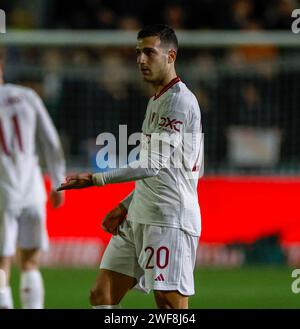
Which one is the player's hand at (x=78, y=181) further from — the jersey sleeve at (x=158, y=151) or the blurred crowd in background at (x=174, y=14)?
the blurred crowd in background at (x=174, y=14)

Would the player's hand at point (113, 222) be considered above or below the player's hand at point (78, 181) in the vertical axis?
below

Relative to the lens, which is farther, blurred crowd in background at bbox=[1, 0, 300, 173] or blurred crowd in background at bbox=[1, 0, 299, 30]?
blurred crowd in background at bbox=[1, 0, 299, 30]

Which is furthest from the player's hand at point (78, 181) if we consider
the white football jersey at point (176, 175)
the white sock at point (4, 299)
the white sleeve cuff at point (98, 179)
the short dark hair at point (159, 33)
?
the white sock at point (4, 299)

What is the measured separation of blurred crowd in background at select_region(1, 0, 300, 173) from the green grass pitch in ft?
4.94

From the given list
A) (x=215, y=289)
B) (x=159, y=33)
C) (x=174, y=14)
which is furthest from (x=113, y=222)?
(x=174, y=14)

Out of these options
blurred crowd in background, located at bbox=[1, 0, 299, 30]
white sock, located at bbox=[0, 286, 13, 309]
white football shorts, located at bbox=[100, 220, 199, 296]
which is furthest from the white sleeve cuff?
blurred crowd in background, located at bbox=[1, 0, 299, 30]

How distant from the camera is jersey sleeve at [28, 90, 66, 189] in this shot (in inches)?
341

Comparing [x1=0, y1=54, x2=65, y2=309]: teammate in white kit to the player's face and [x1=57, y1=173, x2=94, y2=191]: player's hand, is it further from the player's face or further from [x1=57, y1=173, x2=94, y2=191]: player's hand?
[x1=57, y1=173, x2=94, y2=191]: player's hand

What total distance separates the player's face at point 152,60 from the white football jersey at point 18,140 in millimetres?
1834

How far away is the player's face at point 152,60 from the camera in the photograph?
6949mm

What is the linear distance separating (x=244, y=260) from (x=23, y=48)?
3763mm

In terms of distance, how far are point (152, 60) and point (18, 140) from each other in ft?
6.36

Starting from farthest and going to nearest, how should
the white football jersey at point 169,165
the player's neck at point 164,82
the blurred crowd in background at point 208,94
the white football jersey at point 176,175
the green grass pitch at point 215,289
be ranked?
the blurred crowd in background at point 208,94 → the green grass pitch at point 215,289 → the player's neck at point 164,82 → the white football jersey at point 176,175 → the white football jersey at point 169,165

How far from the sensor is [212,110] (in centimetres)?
1403
